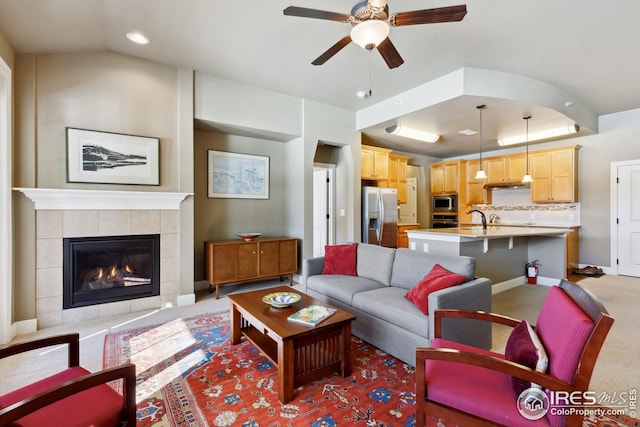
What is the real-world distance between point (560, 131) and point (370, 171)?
11.1 feet

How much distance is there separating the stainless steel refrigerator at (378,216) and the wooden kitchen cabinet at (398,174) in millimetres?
537

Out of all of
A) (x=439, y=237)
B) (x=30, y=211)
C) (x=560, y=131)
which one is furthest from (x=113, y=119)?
(x=560, y=131)

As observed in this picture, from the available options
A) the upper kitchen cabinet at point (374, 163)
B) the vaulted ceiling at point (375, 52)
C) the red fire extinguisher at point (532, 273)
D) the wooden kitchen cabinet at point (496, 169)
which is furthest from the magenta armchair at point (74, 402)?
the wooden kitchen cabinet at point (496, 169)

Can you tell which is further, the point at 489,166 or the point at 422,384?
the point at 489,166

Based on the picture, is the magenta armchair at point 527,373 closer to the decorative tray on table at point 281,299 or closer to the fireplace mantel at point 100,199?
the decorative tray on table at point 281,299

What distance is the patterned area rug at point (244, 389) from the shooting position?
172cm

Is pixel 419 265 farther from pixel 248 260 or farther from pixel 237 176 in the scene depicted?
pixel 237 176

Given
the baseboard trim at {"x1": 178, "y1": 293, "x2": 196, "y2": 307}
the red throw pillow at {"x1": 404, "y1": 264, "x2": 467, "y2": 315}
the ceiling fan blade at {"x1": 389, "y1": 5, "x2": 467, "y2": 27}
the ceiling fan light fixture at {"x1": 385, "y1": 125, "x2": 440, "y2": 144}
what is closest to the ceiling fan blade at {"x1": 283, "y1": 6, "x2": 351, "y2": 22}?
the ceiling fan blade at {"x1": 389, "y1": 5, "x2": 467, "y2": 27}

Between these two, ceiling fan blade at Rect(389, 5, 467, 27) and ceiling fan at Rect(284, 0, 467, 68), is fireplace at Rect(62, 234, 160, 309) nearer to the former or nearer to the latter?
ceiling fan at Rect(284, 0, 467, 68)

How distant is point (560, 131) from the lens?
17.1 ft

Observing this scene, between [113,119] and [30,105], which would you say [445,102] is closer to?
[113,119]

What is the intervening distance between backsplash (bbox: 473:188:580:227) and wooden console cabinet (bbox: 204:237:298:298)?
5143mm

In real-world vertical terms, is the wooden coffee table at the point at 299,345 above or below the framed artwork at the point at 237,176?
below

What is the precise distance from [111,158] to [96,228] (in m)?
0.81
